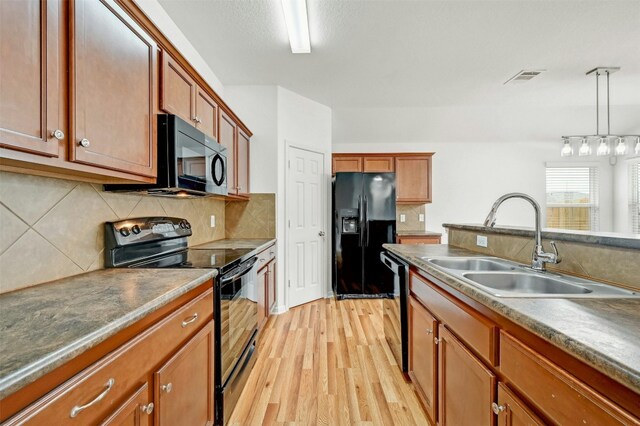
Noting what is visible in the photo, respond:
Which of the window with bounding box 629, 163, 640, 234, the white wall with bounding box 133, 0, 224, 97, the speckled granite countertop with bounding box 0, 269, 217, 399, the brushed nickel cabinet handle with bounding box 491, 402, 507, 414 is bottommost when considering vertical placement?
the brushed nickel cabinet handle with bounding box 491, 402, 507, 414

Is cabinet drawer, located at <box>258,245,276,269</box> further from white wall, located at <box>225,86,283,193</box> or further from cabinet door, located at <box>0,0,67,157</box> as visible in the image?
cabinet door, located at <box>0,0,67,157</box>

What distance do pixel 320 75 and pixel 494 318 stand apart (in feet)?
9.85

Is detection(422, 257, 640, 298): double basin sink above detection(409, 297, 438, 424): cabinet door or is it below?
above

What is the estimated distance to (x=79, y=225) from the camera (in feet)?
4.40

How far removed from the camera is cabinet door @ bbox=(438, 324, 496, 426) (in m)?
0.98

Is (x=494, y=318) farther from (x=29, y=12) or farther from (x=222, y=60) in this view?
(x=222, y=60)

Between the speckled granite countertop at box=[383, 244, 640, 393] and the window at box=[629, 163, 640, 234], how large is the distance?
5981 millimetres

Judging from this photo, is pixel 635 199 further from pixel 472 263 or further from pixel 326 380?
pixel 326 380

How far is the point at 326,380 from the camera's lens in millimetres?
1990

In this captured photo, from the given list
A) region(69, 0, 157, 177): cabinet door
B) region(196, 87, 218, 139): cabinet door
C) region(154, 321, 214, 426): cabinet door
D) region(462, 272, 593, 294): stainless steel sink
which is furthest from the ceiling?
region(154, 321, 214, 426): cabinet door

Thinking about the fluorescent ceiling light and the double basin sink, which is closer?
the double basin sink

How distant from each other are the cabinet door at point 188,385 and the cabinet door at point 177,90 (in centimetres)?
124

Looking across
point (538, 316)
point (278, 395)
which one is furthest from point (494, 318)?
point (278, 395)

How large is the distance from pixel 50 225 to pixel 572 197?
7116 mm
